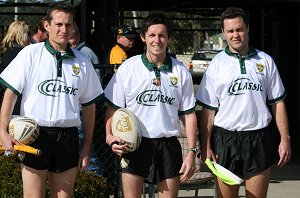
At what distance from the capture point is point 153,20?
19.2ft

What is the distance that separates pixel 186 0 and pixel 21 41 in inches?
223

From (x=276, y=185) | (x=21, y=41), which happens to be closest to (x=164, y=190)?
(x=21, y=41)

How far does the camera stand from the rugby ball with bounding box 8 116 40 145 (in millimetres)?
5434

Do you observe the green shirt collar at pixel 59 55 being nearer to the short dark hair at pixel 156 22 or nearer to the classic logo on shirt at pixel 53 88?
the classic logo on shirt at pixel 53 88

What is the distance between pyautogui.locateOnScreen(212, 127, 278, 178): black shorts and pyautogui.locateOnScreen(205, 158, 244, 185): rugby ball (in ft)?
0.36

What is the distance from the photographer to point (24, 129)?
5.43 m

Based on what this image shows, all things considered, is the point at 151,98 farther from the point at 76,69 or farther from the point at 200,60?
the point at 200,60

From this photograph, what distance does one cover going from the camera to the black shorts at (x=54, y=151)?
558cm

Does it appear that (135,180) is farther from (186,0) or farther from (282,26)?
(282,26)

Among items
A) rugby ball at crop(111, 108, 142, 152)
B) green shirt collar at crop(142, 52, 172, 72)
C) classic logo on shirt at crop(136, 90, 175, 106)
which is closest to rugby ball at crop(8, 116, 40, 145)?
rugby ball at crop(111, 108, 142, 152)

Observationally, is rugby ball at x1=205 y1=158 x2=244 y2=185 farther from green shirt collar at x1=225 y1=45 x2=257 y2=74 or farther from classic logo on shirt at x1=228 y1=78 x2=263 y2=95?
green shirt collar at x1=225 y1=45 x2=257 y2=74

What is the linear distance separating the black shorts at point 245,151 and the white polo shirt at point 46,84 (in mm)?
1165

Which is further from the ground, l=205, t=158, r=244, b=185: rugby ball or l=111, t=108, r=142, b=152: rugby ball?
l=111, t=108, r=142, b=152: rugby ball

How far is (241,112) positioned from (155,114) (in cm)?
68
